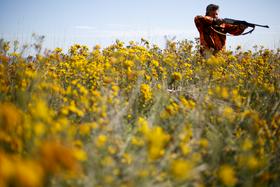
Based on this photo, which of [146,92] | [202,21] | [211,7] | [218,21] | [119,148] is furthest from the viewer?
[211,7]

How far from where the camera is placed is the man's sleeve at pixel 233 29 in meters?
5.81

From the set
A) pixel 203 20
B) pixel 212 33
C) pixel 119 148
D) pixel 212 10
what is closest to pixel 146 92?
pixel 119 148

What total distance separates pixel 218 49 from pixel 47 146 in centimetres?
554

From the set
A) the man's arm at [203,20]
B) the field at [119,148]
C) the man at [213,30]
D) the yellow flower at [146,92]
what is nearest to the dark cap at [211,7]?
the man at [213,30]

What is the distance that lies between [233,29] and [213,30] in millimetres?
539

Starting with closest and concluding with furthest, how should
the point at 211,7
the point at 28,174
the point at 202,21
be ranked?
the point at 28,174, the point at 202,21, the point at 211,7

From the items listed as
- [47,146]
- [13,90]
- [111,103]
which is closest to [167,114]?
[111,103]

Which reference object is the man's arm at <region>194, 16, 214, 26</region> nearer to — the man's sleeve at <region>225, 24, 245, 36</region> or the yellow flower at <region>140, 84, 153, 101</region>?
the man's sleeve at <region>225, 24, 245, 36</region>

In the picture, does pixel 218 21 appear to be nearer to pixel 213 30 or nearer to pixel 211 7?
pixel 213 30

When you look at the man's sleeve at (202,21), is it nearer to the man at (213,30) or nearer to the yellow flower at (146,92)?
the man at (213,30)

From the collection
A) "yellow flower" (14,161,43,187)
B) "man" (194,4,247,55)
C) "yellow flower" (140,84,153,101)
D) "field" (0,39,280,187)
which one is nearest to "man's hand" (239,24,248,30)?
"man" (194,4,247,55)

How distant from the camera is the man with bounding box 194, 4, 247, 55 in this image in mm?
5742

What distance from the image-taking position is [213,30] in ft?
18.7

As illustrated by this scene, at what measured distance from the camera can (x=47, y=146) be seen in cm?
93
